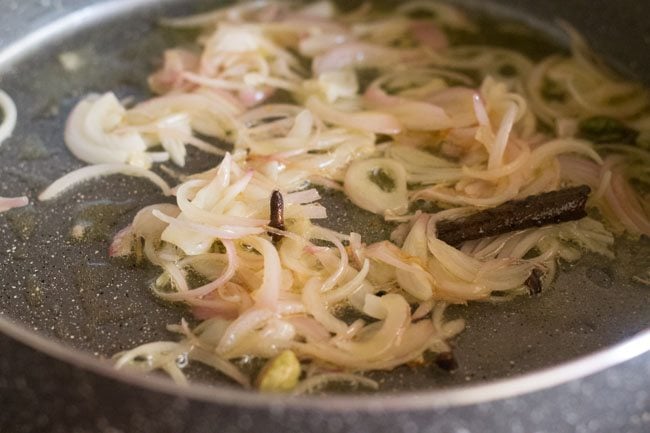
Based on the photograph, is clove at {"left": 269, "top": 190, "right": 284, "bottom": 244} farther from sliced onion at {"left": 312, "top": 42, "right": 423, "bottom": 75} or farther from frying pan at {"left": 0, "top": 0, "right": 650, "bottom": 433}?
sliced onion at {"left": 312, "top": 42, "right": 423, "bottom": 75}

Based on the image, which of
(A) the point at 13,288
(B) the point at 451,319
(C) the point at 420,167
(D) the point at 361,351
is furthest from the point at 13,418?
(C) the point at 420,167

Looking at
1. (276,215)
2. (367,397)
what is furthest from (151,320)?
(367,397)

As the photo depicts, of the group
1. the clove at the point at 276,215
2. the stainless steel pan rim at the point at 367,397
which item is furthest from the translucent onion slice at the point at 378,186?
the stainless steel pan rim at the point at 367,397

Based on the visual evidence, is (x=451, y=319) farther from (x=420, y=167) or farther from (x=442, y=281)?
(x=420, y=167)

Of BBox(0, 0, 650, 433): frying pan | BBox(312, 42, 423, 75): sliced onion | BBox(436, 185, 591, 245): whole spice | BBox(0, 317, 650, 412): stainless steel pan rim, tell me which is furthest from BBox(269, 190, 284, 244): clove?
BBox(312, 42, 423, 75): sliced onion

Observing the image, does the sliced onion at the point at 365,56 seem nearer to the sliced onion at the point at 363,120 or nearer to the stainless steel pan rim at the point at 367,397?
the sliced onion at the point at 363,120

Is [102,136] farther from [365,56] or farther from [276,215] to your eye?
[365,56]
